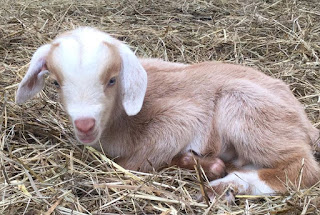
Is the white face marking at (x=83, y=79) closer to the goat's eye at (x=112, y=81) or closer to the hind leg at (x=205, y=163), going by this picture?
the goat's eye at (x=112, y=81)

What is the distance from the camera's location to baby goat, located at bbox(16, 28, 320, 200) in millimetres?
2717

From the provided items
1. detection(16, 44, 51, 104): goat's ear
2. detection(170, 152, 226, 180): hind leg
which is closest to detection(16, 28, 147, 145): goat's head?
detection(16, 44, 51, 104): goat's ear

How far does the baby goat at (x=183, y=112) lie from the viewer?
2717mm

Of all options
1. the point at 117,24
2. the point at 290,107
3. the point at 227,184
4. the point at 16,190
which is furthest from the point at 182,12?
the point at 16,190

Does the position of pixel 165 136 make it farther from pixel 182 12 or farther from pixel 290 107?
pixel 182 12

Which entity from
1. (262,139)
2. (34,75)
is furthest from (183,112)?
(34,75)

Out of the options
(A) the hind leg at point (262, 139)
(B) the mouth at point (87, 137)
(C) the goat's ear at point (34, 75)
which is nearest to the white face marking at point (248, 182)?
(A) the hind leg at point (262, 139)

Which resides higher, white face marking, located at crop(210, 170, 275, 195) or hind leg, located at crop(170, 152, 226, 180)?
white face marking, located at crop(210, 170, 275, 195)

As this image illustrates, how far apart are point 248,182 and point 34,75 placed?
5.43 ft

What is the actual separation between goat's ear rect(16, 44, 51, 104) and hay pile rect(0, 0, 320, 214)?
1.03ft

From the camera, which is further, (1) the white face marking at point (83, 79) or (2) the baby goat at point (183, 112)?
(2) the baby goat at point (183, 112)

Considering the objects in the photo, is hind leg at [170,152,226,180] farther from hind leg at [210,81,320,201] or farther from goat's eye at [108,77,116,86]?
goat's eye at [108,77,116,86]

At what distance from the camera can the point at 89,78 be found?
8.60 feet

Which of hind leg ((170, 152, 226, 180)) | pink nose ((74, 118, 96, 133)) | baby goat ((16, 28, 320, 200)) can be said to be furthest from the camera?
hind leg ((170, 152, 226, 180))
